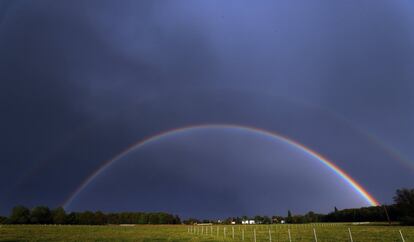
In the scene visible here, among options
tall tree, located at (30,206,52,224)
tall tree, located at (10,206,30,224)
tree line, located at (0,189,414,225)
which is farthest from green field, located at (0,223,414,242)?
tall tree, located at (30,206,52,224)

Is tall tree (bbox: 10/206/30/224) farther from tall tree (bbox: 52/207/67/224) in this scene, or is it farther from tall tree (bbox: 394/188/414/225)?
tall tree (bbox: 394/188/414/225)

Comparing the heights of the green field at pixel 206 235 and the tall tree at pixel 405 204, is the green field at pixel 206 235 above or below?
below

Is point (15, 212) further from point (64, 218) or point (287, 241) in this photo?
point (287, 241)

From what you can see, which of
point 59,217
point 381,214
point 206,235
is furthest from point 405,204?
point 59,217

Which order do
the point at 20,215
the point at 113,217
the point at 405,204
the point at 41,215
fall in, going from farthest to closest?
1. the point at 113,217
2. the point at 41,215
3. the point at 20,215
4. the point at 405,204

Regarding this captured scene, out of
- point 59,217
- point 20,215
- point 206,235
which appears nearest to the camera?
point 206,235

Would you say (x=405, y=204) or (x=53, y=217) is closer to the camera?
(x=405, y=204)

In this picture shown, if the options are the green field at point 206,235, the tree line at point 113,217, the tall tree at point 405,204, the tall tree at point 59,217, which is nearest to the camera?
the green field at point 206,235

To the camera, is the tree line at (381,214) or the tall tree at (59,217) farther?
the tall tree at (59,217)

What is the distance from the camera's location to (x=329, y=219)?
174375 millimetres

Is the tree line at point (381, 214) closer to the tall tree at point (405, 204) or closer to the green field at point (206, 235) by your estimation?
the tall tree at point (405, 204)

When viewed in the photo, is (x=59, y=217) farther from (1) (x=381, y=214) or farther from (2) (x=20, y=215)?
(1) (x=381, y=214)

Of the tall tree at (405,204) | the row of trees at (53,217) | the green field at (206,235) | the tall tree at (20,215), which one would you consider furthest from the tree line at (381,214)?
the tall tree at (20,215)

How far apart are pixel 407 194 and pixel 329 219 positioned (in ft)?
299
